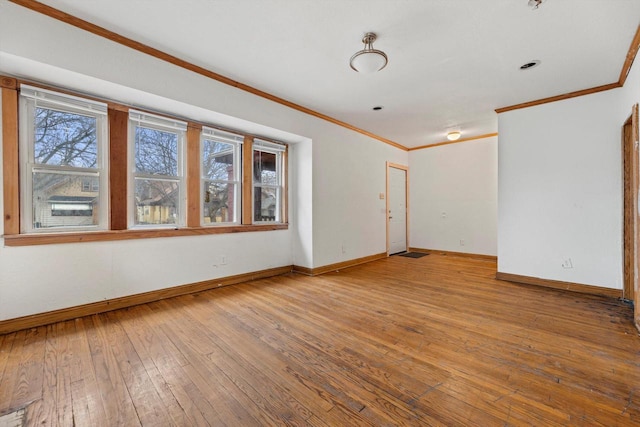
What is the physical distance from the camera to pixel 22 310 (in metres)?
2.40

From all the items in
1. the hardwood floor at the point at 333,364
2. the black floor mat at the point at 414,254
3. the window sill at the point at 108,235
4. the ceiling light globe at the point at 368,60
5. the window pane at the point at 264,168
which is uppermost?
the ceiling light globe at the point at 368,60

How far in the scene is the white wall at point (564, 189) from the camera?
3.36 meters

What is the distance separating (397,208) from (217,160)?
437 cm

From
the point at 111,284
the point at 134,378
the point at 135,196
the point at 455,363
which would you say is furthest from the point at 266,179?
the point at 455,363

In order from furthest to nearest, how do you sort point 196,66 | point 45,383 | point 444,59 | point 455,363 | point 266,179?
point 266,179, point 196,66, point 444,59, point 455,363, point 45,383

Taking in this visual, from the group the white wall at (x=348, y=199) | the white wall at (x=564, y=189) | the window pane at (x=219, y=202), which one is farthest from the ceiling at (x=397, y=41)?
the window pane at (x=219, y=202)

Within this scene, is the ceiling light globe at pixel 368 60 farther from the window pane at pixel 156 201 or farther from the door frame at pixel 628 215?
the door frame at pixel 628 215

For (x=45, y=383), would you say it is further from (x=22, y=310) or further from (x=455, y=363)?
(x=455, y=363)

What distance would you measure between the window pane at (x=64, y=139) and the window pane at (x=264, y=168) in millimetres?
1995

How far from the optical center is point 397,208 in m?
6.51

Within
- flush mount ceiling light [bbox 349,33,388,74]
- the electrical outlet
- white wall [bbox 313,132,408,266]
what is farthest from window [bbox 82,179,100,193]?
the electrical outlet

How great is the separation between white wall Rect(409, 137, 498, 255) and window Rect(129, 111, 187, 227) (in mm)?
5358

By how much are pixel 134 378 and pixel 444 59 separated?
3888mm

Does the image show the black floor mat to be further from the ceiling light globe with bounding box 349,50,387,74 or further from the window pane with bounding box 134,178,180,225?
the window pane with bounding box 134,178,180,225
